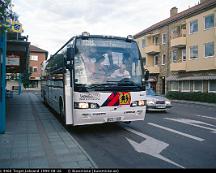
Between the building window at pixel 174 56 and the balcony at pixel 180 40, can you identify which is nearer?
the balcony at pixel 180 40

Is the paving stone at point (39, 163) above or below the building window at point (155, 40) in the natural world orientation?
below

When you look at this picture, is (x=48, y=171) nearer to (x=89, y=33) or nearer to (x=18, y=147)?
(x=18, y=147)

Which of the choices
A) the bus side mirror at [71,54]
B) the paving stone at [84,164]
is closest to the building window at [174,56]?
the bus side mirror at [71,54]

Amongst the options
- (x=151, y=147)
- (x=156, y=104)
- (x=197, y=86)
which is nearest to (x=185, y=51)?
(x=197, y=86)

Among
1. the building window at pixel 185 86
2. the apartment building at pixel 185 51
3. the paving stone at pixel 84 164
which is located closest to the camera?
the paving stone at pixel 84 164

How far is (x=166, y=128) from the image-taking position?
33.2 ft

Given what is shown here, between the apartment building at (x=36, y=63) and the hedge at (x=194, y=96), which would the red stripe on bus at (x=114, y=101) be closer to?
the hedge at (x=194, y=96)

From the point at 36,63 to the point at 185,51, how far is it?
49.6 m

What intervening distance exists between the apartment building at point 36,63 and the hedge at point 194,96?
4564 centimetres

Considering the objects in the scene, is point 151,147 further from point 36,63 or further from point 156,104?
point 36,63

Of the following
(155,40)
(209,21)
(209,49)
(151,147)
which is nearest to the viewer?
(151,147)

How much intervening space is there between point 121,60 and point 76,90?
6.18 feet

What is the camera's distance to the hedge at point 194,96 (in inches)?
1094

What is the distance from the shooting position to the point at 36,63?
7444 cm
